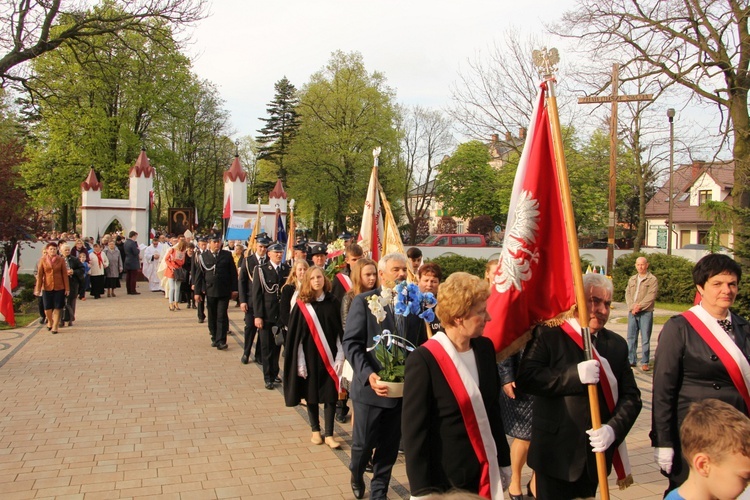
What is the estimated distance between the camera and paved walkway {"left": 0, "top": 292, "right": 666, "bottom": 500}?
5.32 meters

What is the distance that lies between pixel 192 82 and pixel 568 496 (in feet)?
153

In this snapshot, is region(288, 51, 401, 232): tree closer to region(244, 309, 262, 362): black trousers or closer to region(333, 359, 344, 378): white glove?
region(244, 309, 262, 362): black trousers

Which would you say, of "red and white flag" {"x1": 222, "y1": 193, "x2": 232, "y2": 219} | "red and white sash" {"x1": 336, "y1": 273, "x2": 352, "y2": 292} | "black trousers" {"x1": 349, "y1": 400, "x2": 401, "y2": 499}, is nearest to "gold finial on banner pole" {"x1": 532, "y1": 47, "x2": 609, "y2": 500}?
"black trousers" {"x1": 349, "y1": 400, "x2": 401, "y2": 499}

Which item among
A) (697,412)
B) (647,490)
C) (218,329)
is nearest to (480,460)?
(697,412)

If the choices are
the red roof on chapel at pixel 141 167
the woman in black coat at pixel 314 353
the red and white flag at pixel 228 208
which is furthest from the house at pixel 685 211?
the woman in black coat at pixel 314 353

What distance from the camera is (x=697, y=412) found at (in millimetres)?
2396

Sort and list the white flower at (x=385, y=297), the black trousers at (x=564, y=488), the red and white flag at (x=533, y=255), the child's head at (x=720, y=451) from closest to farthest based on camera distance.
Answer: the child's head at (x=720, y=451), the black trousers at (x=564, y=488), the red and white flag at (x=533, y=255), the white flower at (x=385, y=297)

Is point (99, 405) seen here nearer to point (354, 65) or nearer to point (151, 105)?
point (151, 105)

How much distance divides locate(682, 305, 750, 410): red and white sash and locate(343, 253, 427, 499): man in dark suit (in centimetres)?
194

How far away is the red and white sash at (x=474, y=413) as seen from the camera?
3.17 metres

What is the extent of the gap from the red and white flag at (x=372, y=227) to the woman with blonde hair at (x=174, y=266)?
8.48 metres

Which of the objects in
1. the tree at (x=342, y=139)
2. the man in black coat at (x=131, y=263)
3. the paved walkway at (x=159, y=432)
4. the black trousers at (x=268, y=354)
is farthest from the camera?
the tree at (x=342, y=139)

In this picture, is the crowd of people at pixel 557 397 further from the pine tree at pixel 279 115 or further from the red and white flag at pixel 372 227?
the pine tree at pixel 279 115

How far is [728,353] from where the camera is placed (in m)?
3.49
